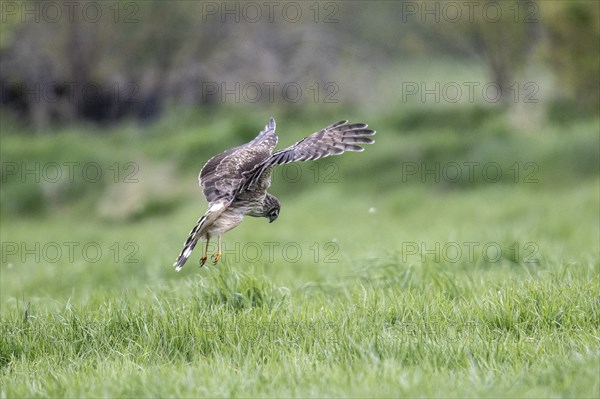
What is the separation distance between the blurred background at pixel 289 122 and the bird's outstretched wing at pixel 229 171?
73.9 inches

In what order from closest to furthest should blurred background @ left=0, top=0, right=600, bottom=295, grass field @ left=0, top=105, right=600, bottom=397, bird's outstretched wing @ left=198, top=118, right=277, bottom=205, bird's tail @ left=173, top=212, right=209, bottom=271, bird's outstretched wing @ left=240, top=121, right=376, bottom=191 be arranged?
1. grass field @ left=0, top=105, right=600, bottom=397
2. bird's tail @ left=173, top=212, right=209, bottom=271
3. bird's outstretched wing @ left=240, top=121, right=376, bottom=191
4. bird's outstretched wing @ left=198, top=118, right=277, bottom=205
5. blurred background @ left=0, top=0, right=600, bottom=295

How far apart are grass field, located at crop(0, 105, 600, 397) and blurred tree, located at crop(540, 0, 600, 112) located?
118 centimetres

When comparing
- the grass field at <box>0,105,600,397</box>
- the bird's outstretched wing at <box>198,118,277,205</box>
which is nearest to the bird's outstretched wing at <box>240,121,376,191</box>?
the bird's outstretched wing at <box>198,118,277,205</box>

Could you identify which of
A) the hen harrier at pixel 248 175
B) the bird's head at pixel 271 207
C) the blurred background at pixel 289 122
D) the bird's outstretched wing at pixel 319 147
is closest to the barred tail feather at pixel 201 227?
the hen harrier at pixel 248 175

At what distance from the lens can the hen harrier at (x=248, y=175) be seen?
6.15 meters

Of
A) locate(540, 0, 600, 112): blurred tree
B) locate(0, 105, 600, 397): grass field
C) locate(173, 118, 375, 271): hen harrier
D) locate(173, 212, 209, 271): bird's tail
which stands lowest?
locate(0, 105, 600, 397): grass field

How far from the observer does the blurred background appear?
13312mm

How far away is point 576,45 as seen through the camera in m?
15.6

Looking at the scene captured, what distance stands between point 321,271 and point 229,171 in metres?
2.89

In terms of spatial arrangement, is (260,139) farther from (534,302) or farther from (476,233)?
(476,233)

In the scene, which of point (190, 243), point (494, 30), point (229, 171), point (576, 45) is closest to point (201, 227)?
point (190, 243)

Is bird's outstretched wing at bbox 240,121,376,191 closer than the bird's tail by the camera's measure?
No

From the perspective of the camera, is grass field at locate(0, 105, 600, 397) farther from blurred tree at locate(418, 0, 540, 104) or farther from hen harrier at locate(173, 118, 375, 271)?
blurred tree at locate(418, 0, 540, 104)

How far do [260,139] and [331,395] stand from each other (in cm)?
363
